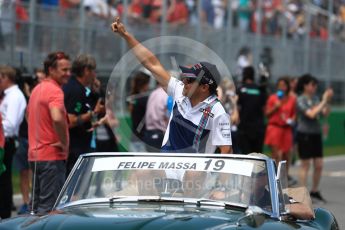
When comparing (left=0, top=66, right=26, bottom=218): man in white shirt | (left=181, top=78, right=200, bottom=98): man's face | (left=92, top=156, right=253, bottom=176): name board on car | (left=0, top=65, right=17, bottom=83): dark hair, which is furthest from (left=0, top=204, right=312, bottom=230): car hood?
(left=0, top=65, right=17, bottom=83): dark hair

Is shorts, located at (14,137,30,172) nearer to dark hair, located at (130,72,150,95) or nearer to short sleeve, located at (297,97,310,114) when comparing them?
dark hair, located at (130,72,150,95)

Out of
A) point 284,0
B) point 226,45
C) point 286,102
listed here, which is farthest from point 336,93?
point 286,102

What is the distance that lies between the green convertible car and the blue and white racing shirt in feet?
3.21

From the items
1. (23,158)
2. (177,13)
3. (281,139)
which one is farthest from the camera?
(177,13)

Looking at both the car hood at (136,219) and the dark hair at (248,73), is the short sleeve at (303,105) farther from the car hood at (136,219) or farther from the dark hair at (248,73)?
the car hood at (136,219)

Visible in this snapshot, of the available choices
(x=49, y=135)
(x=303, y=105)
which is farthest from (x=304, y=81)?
(x=49, y=135)

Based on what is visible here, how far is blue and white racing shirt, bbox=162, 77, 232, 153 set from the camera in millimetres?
8727

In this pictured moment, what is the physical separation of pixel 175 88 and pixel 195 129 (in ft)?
1.66

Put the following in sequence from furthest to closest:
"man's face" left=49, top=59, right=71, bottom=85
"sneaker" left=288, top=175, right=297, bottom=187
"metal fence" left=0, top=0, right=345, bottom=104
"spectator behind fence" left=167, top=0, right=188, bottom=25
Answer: "spectator behind fence" left=167, top=0, right=188, bottom=25, "sneaker" left=288, top=175, right=297, bottom=187, "metal fence" left=0, top=0, right=345, bottom=104, "man's face" left=49, top=59, right=71, bottom=85

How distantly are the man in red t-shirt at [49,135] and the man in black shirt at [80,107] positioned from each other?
33.1 inches

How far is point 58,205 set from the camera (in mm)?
7516

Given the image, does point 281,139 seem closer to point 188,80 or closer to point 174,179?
point 188,80

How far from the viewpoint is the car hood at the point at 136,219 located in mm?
6586

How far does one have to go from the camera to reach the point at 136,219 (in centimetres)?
669
